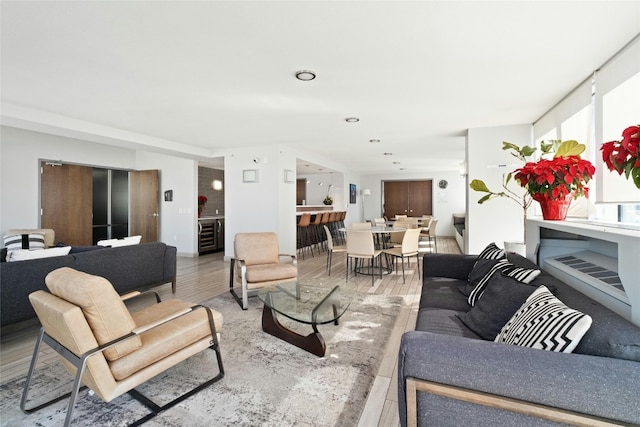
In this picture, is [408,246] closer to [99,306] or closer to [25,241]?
[99,306]

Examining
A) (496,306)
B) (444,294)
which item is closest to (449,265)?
(444,294)

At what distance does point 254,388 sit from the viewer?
81.0 inches

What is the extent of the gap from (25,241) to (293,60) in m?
4.77

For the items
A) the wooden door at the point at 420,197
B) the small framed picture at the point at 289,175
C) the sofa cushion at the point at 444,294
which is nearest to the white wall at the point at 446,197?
the wooden door at the point at 420,197

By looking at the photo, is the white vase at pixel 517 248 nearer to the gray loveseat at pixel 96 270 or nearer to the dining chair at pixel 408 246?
the dining chair at pixel 408 246

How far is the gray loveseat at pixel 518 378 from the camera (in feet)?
3.26

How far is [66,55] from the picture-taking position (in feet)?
8.28

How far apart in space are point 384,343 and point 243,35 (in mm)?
2691

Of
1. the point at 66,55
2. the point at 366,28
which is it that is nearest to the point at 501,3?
the point at 366,28

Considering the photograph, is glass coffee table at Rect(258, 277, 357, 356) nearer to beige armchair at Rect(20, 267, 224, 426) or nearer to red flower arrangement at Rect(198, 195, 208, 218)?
beige armchair at Rect(20, 267, 224, 426)

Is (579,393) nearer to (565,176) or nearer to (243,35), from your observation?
(565,176)

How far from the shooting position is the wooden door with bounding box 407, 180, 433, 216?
11.9 metres

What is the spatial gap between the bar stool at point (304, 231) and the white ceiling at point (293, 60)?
304 cm

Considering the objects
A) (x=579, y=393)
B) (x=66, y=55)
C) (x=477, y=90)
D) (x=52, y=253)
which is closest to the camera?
(x=579, y=393)
